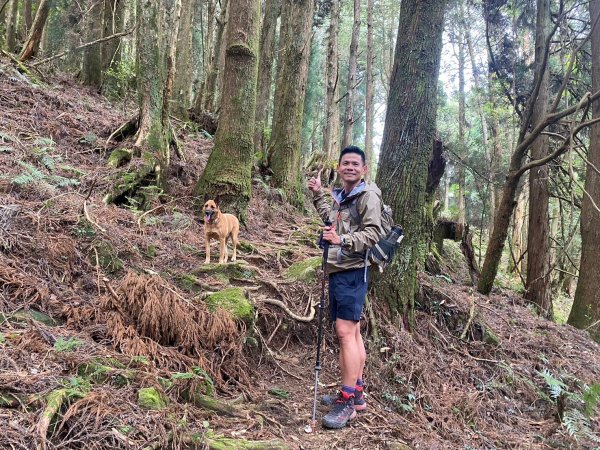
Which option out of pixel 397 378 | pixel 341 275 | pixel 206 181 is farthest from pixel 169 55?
pixel 397 378

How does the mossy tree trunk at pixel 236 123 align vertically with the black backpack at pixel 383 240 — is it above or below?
above

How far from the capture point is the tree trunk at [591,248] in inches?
362

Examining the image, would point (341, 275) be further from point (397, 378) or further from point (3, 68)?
Result: point (3, 68)

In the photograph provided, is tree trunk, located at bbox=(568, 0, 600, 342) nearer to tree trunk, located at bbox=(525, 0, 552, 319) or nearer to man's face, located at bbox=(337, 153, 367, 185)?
tree trunk, located at bbox=(525, 0, 552, 319)

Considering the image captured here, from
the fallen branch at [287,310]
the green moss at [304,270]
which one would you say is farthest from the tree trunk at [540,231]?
the fallen branch at [287,310]

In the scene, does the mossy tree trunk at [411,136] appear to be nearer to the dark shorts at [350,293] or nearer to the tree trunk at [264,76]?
the dark shorts at [350,293]

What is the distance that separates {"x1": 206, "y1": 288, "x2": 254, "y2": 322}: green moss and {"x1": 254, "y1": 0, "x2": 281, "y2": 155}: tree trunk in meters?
7.16

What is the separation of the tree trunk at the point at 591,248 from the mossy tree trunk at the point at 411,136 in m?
5.38

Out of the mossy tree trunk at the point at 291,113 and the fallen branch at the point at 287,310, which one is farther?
the mossy tree trunk at the point at 291,113

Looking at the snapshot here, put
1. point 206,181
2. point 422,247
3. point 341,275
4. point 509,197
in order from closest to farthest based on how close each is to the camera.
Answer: point 341,275 < point 422,247 < point 206,181 < point 509,197

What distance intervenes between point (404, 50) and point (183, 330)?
4507 millimetres

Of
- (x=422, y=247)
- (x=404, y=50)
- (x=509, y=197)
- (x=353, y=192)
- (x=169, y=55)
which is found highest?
(x=169, y=55)

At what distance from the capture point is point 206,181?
24.8 feet

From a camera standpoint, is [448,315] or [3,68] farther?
[3,68]
